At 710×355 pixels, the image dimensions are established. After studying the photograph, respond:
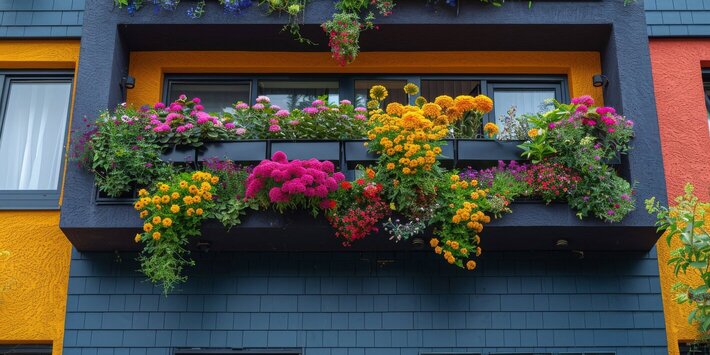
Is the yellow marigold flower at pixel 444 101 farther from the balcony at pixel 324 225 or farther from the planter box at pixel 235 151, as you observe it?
the planter box at pixel 235 151

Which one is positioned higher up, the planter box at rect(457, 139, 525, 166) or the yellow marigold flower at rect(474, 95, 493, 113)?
the yellow marigold flower at rect(474, 95, 493, 113)

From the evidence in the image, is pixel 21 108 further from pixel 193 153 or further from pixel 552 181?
pixel 552 181

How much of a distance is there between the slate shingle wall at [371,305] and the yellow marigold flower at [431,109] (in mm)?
1462

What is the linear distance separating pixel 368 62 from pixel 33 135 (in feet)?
13.2

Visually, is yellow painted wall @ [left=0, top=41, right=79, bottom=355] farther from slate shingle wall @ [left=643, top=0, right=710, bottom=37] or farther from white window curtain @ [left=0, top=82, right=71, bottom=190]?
slate shingle wall @ [left=643, top=0, right=710, bottom=37]

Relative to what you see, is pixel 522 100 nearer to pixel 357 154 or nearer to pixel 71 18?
pixel 357 154

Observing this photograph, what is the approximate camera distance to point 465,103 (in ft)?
27.7

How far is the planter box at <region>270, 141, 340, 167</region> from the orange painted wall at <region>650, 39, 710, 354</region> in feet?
11.9

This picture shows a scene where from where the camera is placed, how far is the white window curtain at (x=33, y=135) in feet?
30.2

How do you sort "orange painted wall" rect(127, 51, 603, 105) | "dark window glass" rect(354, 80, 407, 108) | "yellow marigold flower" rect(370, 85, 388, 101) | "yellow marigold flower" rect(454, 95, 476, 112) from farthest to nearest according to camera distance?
"dark window glass" rect(354, 80, 407, 108)
"orange painted wall" rect(127, 51, 603, 105)
"yellow marigold flower" rect(370, 85, 388, 101)
"yellow marigold flower" rect(454, 95, 476, 112)

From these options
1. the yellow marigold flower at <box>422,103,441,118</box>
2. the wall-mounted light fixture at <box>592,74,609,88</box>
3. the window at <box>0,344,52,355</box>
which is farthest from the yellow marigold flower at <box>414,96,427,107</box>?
the window at <box>0,344,52,355</box>

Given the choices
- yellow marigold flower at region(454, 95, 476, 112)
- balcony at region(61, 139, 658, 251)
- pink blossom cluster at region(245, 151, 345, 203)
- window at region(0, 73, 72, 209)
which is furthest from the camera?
window at region(0, 73, 72, 209)

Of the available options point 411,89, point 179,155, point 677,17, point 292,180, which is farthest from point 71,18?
point 677,17

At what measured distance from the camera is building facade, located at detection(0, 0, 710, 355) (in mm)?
8188
